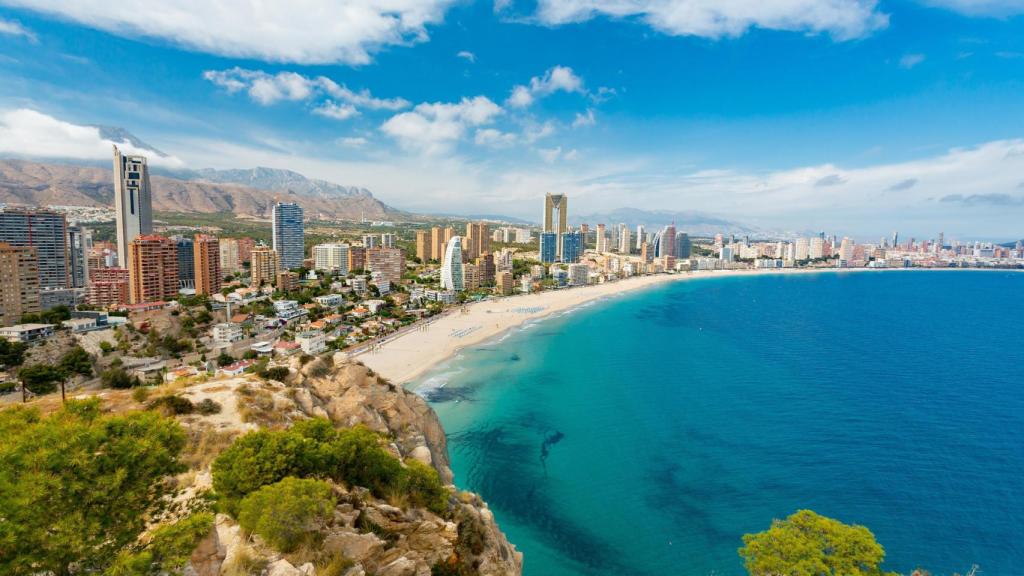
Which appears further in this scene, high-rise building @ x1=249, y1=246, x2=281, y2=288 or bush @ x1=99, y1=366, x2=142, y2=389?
high-rise building @ x1=249, y1=246, x2=281, y2=288

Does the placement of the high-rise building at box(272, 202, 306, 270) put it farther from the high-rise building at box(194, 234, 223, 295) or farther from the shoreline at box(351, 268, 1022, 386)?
the shoreline at box(351, 268, 1022, 386)

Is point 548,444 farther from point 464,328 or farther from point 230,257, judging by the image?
point 230,257

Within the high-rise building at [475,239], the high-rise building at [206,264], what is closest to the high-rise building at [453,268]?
the high-rise building at [206,264]

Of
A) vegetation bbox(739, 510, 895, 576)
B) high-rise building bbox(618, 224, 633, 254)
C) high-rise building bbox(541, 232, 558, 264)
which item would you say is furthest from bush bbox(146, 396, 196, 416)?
high-rise building bbox(618, 224, 633, 254)

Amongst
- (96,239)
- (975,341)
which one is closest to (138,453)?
(975,341)

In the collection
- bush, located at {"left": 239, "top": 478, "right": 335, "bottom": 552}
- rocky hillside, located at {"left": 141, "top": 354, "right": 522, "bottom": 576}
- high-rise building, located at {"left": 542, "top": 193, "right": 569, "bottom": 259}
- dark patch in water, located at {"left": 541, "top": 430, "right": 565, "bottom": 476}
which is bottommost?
dark patch in water, located at {"left": 541, "top": 430, "right": 565, "bottom": 476}

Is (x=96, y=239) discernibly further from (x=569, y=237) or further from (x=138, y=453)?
(x=138, y=453)
